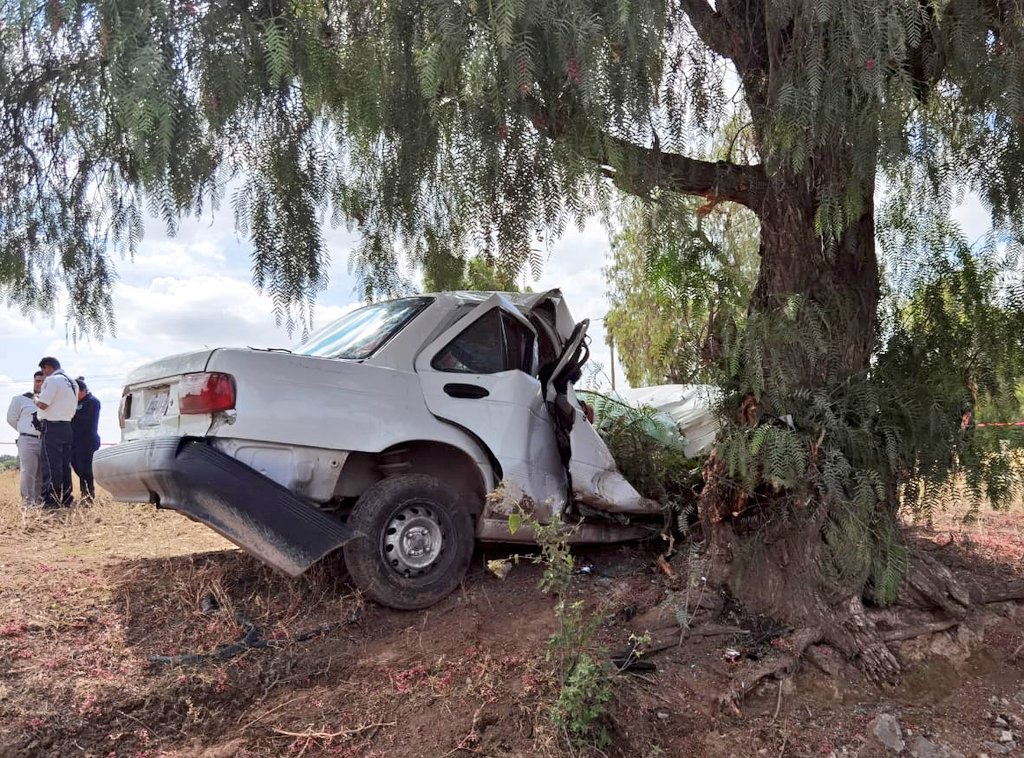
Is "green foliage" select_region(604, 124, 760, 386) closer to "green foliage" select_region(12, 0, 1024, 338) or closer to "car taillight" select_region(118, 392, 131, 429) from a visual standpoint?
"green foliage" select_region(12, 0, 1024, 338)

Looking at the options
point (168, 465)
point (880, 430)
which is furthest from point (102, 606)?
point (880, 430)

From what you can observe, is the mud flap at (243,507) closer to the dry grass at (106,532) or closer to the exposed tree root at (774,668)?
the exposed tree root at (774,668)

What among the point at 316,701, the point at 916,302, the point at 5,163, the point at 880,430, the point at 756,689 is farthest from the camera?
the point at 916,302

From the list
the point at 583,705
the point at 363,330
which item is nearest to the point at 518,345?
the point at 363,330

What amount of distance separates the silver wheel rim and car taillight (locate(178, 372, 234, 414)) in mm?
1158

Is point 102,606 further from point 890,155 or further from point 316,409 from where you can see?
point 890,155

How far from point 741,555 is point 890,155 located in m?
2.38

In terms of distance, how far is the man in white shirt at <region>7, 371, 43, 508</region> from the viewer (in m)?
8.90

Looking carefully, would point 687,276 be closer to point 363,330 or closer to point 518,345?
point 518,345

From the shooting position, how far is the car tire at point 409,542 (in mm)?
4750

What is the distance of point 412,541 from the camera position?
4.95 metres

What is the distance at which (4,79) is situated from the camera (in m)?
4.11

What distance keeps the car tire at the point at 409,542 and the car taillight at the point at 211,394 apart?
945 mm

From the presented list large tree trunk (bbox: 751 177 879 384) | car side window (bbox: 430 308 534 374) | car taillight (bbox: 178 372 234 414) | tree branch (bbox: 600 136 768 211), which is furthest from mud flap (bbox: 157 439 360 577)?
large tree trunk (bbox: 751 177 879 384)
